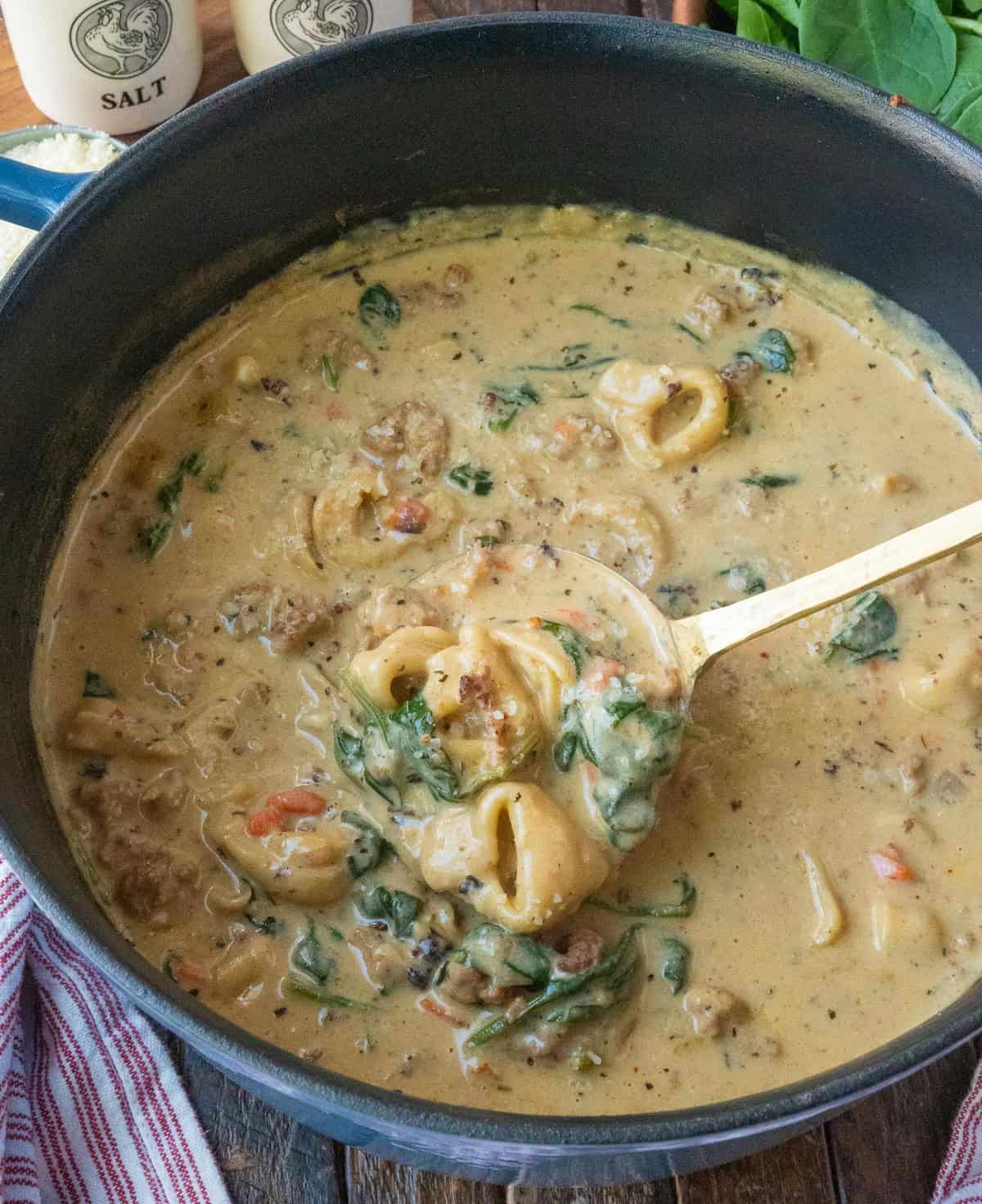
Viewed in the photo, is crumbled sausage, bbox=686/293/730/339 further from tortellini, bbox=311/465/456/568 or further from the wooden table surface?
the wooden table surface

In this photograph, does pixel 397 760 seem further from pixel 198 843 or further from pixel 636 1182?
pixel 636 1182

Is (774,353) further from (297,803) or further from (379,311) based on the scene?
(297,803)

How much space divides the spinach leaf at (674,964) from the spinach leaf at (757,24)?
2193 millimetres

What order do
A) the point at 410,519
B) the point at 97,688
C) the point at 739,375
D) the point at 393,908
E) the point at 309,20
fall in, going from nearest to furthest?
the point at 393,908
the point at 97,688
the point at 410,519
the point at 739,375
the point at 309,20

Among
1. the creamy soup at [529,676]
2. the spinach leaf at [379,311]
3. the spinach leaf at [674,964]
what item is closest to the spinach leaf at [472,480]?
the creamy soup at [529,676]

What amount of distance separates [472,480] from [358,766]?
675 mm

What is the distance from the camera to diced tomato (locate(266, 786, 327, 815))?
2609 millimetres

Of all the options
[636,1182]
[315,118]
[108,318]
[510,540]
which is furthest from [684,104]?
[636,1182]

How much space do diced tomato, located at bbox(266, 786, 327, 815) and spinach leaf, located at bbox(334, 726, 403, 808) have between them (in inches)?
2.8

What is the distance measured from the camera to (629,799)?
244cm

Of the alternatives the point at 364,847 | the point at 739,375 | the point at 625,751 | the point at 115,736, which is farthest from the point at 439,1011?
the point at 739,375

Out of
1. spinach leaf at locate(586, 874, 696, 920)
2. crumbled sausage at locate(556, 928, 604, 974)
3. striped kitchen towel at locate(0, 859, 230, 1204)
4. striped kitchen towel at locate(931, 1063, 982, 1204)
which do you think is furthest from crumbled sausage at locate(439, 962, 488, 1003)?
striped kitchen towel at locate(931, 1063, 982, 1204)

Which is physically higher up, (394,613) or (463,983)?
(394,613)

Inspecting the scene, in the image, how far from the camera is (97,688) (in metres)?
2.76
